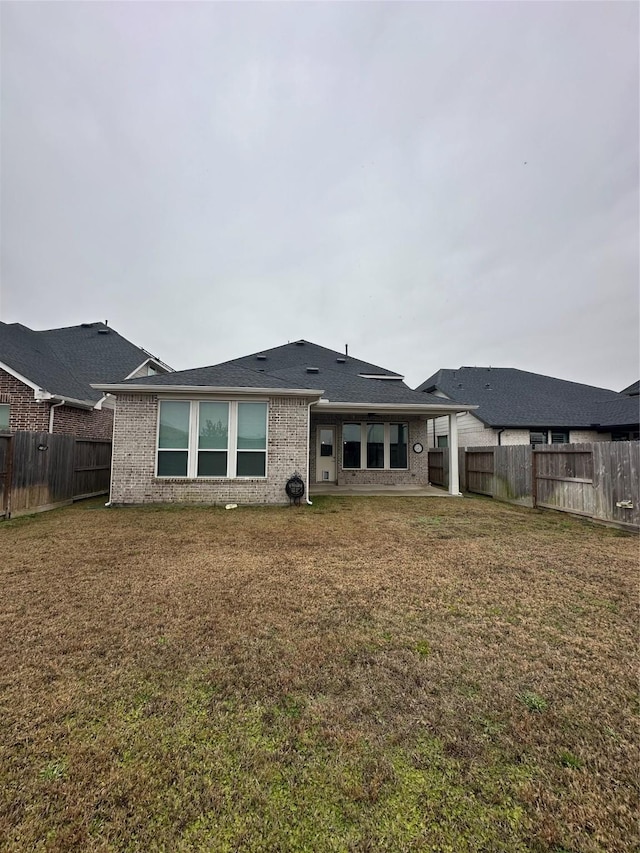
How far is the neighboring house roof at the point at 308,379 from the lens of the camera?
8789mm

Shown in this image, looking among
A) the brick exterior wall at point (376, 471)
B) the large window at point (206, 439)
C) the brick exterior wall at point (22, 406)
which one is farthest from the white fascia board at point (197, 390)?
the brick exterior wall at point (376, 471)

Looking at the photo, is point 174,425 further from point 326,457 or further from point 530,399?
point 530,399

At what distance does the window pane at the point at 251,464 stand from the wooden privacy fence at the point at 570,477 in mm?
6968

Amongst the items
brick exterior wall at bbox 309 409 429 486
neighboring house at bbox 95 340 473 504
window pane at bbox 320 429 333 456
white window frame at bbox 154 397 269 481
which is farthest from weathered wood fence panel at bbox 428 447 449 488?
white window frame at bbox 154 397 269 481

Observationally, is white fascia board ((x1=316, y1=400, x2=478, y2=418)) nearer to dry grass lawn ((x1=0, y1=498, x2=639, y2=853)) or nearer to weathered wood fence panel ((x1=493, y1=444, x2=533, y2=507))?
weathered wood fence panel ((x1=493, y1=444, x2=533, y2=507))

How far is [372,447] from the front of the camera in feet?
Result: 42.8

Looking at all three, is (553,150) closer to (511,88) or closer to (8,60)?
(511,88)

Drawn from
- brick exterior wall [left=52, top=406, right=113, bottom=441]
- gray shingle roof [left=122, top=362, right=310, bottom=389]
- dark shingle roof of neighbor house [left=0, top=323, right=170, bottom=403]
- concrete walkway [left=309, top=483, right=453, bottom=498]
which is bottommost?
concrete walkway [left=309, top=483, right=453, bottom=498]

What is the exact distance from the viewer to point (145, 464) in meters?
8.76

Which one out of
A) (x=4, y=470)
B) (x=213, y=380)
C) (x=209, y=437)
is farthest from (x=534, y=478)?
(x=4, y=470)

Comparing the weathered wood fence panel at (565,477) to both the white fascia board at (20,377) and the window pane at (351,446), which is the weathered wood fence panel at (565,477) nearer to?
the window pane at (351,446)

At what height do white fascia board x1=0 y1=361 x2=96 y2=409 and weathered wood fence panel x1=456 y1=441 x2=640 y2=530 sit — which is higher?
white fascia board x1=0 y1=361 x2=96 y2=409

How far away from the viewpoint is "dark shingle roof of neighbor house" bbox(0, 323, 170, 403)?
10555 millimetres

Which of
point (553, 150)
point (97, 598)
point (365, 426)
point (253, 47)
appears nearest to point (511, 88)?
point (553, 150)
